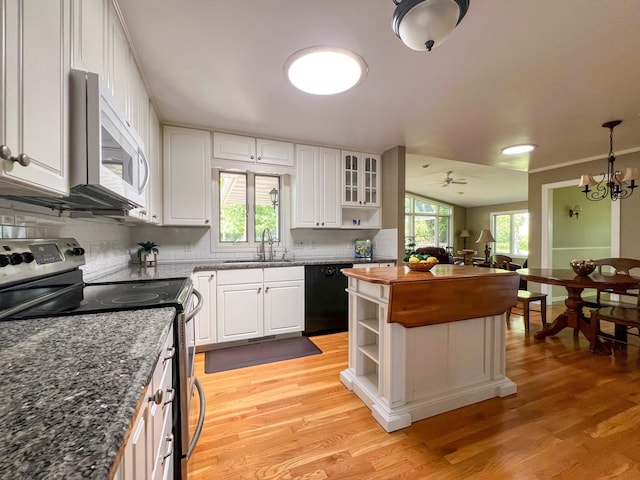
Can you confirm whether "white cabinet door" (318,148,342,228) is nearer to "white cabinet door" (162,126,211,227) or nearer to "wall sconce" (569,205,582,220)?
"white cabinet door" (162,126,211,227)

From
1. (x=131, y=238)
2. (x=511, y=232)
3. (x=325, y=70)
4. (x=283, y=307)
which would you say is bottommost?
(x=283, y=307)

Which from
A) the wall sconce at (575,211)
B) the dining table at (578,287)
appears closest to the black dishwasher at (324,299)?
the dining table at (578,287)

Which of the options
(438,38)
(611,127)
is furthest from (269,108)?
(611,127)

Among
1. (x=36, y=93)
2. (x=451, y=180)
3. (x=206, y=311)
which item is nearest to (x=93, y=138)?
(x=36, y=93)

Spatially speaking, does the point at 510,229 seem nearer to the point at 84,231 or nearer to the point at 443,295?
the point at 443,295

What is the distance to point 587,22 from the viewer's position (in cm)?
156

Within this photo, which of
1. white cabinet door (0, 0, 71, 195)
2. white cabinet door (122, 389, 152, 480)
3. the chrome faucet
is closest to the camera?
white cabinet door (122, 389, 152, 480)

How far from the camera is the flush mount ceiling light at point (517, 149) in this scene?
366 centimetres

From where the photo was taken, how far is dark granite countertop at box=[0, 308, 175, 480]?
38 cm

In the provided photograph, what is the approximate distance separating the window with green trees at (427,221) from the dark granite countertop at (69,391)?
8864 millimetres

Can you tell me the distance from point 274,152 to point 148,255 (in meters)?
1.76

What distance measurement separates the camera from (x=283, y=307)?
316 centimetres

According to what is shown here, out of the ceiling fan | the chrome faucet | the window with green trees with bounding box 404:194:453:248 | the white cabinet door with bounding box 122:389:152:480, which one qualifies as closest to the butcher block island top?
the white cabinet door with bounding box 122:389:152:480

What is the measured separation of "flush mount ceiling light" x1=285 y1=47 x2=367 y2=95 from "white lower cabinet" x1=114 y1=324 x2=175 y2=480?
6.13 feet
